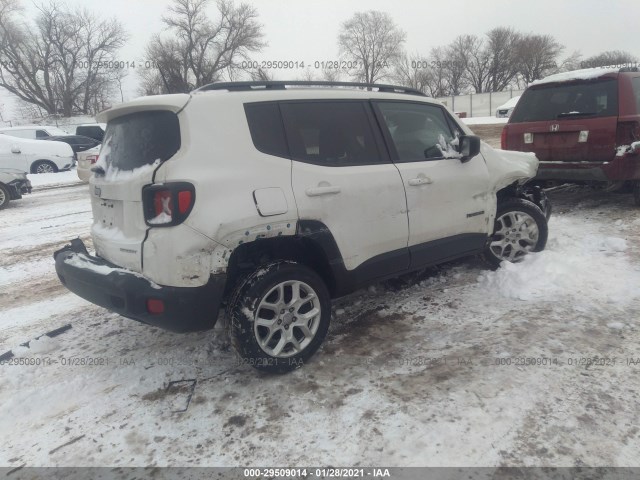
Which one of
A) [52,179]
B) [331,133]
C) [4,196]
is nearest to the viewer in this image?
[331,133]

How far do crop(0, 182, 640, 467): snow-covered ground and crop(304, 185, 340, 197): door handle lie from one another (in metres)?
1.18

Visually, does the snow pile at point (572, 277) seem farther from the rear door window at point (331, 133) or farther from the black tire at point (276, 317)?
the black tire at point (276, 317)

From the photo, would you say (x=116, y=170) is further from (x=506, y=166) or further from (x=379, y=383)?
(x=506, y=166)

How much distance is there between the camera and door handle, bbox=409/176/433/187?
11.5 ft

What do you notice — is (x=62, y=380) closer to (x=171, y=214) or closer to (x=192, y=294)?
(x=192, y=294)

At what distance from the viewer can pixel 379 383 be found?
112 inches

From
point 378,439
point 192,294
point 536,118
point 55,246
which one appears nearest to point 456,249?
point 378,439

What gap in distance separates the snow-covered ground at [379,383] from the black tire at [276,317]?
6.3 inches

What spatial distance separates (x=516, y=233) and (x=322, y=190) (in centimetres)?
263

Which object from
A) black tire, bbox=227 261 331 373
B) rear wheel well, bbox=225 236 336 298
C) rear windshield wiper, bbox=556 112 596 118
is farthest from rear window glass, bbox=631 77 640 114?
black tire, bbox=227 261 331 373

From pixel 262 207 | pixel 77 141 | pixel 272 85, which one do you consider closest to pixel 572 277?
pixel 262 207

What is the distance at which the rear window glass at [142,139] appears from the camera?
2742 mm

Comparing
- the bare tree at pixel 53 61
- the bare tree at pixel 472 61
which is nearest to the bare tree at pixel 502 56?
the bare tree at pixel 472 61

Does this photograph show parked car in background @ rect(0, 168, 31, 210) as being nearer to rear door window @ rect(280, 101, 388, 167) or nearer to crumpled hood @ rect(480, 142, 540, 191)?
rear door window @ rect(280, 101, 388, 167)
